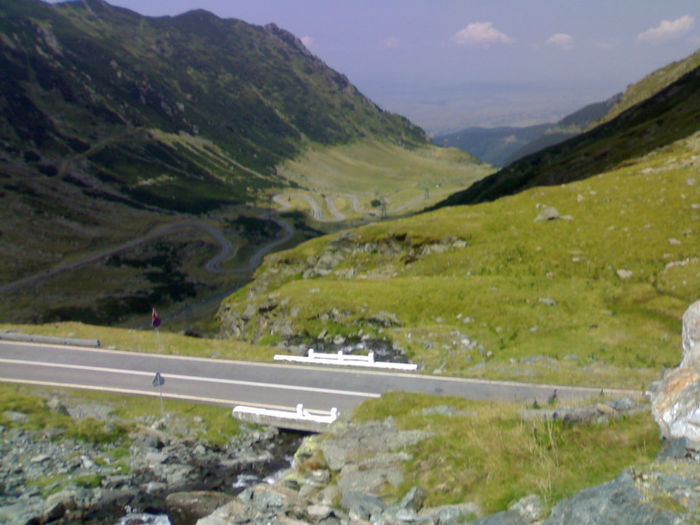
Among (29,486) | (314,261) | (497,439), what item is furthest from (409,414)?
(314,261)

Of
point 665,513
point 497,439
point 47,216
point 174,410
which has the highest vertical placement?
point 47,216

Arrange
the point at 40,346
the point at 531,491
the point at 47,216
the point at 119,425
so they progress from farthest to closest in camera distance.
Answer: the point at 47,216 → the point at 40,346 → the point at 119,425 → the point at 531,491

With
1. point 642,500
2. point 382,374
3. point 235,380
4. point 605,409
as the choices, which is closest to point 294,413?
point 235,380

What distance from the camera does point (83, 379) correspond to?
30500 millimetres

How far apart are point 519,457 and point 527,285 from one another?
28008 mm

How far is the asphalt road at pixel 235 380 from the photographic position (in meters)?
25.9

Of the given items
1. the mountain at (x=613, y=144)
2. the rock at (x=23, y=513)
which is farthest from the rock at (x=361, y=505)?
the mountain at (x=613, y=144)

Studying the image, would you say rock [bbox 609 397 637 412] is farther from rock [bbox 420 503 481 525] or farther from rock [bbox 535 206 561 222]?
rock [bbox 535 206 561 222]

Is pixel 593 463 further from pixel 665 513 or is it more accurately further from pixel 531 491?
pixel 665 513

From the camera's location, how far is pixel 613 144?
81875 mm

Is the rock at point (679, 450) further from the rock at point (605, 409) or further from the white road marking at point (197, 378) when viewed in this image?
the white road marking at point (197, 378)

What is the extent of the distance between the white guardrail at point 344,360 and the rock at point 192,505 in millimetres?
15575

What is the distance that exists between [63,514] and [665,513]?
53.7 feet

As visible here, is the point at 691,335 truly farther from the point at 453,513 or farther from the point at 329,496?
the point at 329,496
